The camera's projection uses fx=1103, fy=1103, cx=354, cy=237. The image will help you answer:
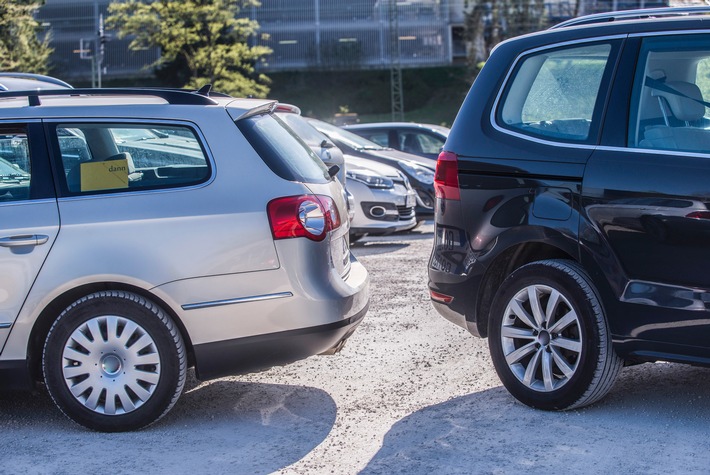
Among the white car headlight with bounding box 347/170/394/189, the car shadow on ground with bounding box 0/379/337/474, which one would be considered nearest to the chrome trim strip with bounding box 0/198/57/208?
the car shadow on ground with bounding box 0/379/337/474

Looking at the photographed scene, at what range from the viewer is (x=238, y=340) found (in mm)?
5363

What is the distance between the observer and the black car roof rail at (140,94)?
561 cm

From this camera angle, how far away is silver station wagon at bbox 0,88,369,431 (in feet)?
17.4

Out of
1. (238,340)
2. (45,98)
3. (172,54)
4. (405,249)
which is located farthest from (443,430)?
(172,54)

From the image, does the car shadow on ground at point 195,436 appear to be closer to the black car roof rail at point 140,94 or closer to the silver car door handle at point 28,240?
the silver car door handle at point 28,240

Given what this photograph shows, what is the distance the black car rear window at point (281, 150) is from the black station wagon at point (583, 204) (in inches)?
28.7

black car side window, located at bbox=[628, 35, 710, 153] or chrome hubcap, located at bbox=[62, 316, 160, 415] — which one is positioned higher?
black car side window, located at bbox=[628, 35, 710, 153]

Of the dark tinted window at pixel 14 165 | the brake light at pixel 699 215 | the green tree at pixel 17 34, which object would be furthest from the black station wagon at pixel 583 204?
the green tree at pixel 17 34

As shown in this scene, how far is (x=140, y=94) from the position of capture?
5738mm

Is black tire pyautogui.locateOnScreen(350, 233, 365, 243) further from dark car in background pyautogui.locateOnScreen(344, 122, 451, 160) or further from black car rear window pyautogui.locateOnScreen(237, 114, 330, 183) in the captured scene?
black car rear window pyautogui.locateOnScreen(237, 114, 330, 183)

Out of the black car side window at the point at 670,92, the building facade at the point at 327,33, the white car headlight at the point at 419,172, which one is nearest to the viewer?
the black car side window at the point at 670,92

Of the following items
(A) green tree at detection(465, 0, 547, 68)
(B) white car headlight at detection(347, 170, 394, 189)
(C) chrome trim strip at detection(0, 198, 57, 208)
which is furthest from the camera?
(A) green tree at detection(465, 0, 547, 68)

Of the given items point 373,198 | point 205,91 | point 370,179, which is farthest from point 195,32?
point 205,91

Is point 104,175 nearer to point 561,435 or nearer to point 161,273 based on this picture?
point 161,273
